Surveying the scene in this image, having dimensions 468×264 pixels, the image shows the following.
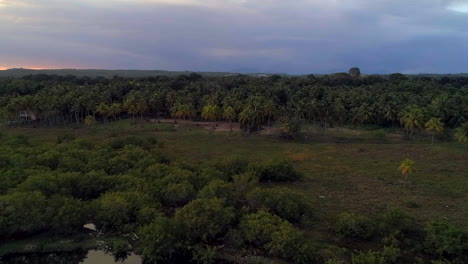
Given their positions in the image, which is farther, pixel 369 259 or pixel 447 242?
pixel 447 242

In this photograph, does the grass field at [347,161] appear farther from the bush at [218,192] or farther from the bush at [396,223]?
the bush at [218,192]

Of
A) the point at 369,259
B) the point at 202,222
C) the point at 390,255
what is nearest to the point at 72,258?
the point at 202,222

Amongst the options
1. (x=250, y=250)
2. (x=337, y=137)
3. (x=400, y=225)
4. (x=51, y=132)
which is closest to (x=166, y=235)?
(x=250, y=250)

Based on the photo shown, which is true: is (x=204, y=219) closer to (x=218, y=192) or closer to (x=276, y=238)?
(x=218, y=192)

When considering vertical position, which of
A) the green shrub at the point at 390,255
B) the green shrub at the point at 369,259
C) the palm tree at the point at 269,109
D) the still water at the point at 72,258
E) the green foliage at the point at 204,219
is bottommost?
the still water at the point at 72,258

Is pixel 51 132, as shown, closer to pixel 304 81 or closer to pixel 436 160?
pixel 436 160

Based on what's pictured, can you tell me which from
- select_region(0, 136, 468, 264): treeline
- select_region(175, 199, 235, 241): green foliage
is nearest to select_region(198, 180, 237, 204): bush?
select_region(0, 136, 468, 264): treeline

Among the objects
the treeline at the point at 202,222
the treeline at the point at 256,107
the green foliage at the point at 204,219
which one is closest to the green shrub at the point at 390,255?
the treeline at the point at 202,222
